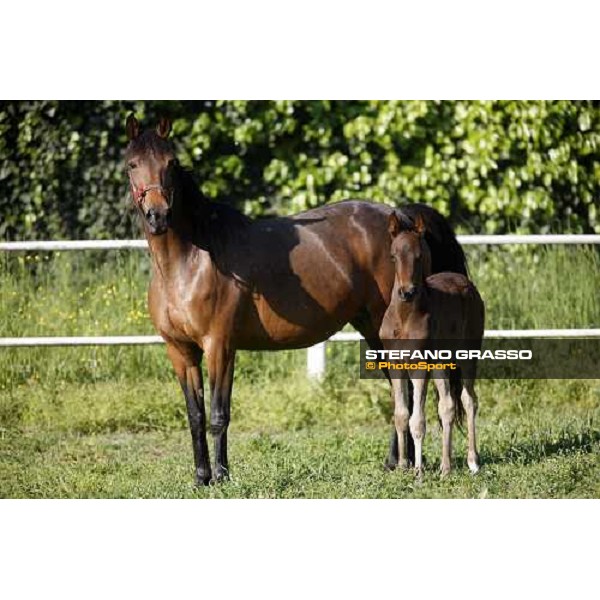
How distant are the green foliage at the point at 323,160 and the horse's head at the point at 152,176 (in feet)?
5.36

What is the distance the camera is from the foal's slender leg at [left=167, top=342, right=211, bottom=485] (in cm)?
610

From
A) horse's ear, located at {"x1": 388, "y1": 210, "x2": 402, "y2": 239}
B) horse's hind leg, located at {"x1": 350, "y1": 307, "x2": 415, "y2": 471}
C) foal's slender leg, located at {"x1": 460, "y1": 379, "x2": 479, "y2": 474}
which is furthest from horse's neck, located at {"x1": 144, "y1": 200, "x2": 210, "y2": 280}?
foal's slender leg, located at {"x1": 460, "y1": 379, "x2": 479, "y2": 474}

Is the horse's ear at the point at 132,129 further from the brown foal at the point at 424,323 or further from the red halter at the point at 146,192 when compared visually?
the brown foal at the point at 424,323

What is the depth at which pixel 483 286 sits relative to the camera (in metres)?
7.93

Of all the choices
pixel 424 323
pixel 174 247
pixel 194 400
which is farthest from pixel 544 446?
pixel 174 247

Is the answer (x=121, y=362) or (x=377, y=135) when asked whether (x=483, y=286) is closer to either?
(x=377, y=135)

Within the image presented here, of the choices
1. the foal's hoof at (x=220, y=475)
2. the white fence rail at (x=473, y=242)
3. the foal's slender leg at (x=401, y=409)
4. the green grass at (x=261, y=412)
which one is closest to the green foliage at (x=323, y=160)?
the white fence rail at (x=473, y=242)

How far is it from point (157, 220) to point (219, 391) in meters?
1.06

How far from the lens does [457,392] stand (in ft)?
20.1

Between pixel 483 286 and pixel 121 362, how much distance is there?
8.77 ft

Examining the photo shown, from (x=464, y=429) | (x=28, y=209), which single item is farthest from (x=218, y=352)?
(x=28, y=209)

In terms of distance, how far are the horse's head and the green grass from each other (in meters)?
1.52

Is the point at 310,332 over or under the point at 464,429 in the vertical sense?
over

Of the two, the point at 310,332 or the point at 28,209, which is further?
the point at 28,209
